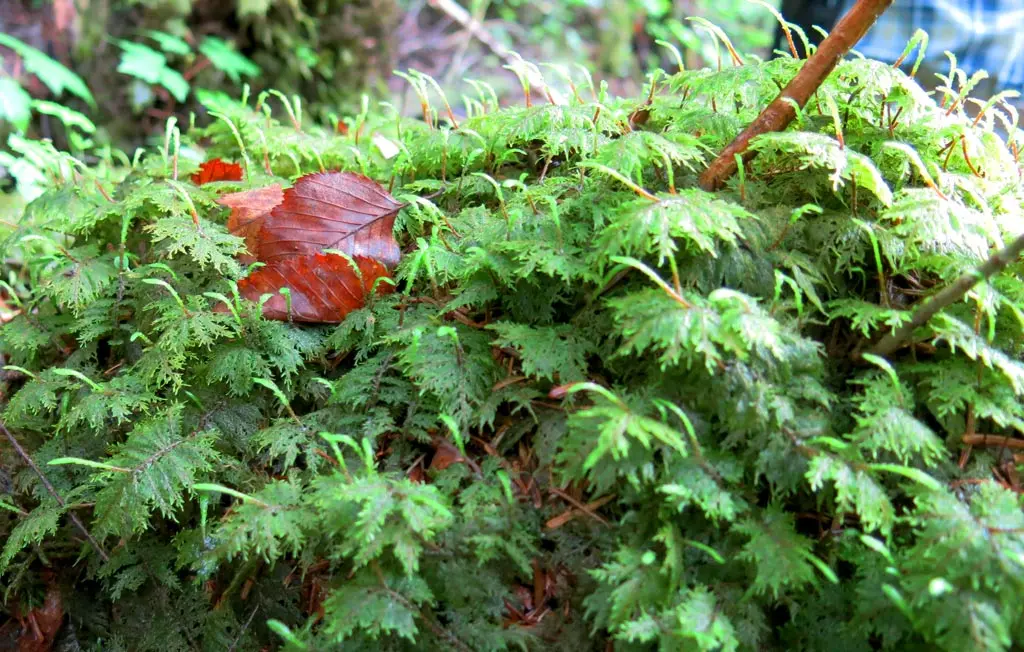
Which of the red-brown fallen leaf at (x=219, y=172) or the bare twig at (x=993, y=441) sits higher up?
the bare twig at (x=993, y=441)

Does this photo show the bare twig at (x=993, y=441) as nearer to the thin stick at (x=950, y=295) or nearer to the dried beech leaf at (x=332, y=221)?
the thin stick at (x=950, y=295)

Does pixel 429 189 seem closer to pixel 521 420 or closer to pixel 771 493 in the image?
pixel 521 420

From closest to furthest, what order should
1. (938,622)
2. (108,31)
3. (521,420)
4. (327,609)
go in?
(938,622) → (327,609) → (521,420) → (108,31)

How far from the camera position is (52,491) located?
1.53m

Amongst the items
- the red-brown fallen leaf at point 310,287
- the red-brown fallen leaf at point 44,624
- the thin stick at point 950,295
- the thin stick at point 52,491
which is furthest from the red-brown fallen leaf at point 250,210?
the thin stick at point 950,295

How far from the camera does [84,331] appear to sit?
67.2 inches

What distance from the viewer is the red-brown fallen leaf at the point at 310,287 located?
5.31 feet

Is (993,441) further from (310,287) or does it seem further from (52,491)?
(52,491)

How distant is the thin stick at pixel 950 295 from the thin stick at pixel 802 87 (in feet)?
1.68

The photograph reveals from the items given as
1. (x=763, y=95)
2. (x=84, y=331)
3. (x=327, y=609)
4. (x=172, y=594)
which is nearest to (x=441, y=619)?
(x=327, y=609)

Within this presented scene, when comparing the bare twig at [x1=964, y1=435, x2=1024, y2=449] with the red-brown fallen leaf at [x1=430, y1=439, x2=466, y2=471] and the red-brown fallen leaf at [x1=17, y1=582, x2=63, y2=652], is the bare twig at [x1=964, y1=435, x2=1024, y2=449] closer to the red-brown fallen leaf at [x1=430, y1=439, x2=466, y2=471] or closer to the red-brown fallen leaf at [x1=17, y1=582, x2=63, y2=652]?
the red-brown fallen leaf at [x1=430, y1=439, x2=466, y2=471]

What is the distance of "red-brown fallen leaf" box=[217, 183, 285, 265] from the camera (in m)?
1.73

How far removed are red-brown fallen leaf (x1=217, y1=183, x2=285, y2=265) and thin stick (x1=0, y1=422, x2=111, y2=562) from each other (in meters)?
0.68

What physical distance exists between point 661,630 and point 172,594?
111cm
